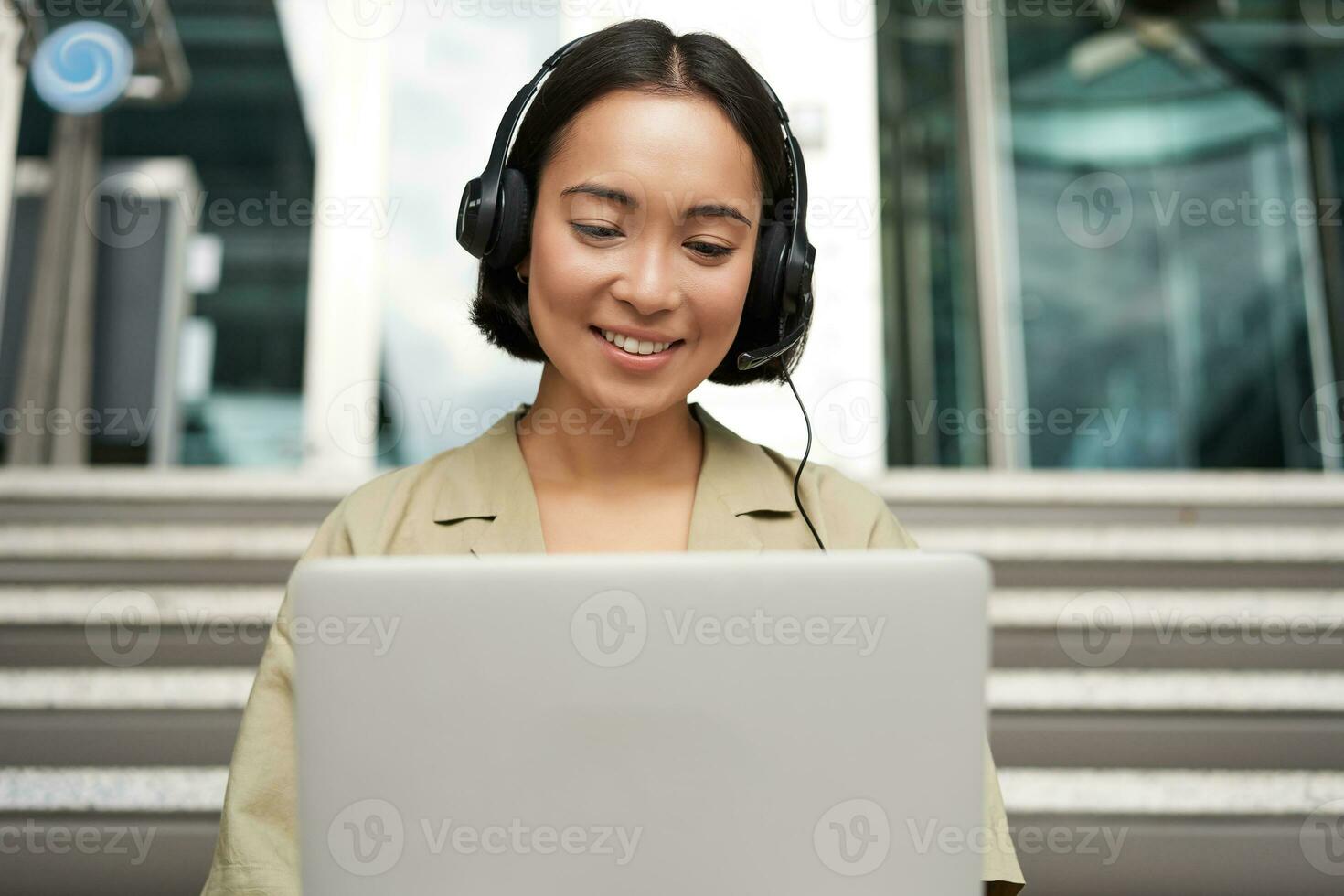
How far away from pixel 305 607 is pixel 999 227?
4.15 m

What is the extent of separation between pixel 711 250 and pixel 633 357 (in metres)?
0.14

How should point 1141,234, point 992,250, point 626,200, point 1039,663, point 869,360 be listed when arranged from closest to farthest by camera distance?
point 626,200 < point 1039,663 < point 869,360 < point 992,250 < point 1141,234

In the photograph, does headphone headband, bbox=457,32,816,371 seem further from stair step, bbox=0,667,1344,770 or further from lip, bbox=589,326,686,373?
stair step, bbox=0,667,1344,770

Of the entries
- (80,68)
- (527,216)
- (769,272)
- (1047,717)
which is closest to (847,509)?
(769,272)

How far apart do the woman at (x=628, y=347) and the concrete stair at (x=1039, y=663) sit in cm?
73

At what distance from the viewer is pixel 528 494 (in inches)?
46.8

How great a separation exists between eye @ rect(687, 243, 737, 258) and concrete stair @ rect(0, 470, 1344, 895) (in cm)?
99

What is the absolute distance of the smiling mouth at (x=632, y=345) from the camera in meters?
1.15

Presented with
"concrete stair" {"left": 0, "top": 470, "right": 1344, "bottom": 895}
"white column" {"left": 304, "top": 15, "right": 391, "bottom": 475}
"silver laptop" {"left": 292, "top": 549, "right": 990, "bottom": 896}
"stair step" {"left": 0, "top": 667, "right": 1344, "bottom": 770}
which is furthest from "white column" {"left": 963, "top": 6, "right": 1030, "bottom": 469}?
"silver laptop" {"left": 292, "top": 549, "right": 990, "bottom": 896}

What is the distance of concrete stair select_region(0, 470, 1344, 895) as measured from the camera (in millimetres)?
1575

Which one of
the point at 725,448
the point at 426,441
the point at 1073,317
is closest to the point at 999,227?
the point at 1073,317

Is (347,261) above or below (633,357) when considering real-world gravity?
above

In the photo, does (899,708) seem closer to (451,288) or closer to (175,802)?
(175,802)

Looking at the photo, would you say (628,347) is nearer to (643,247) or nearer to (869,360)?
(643,247)
